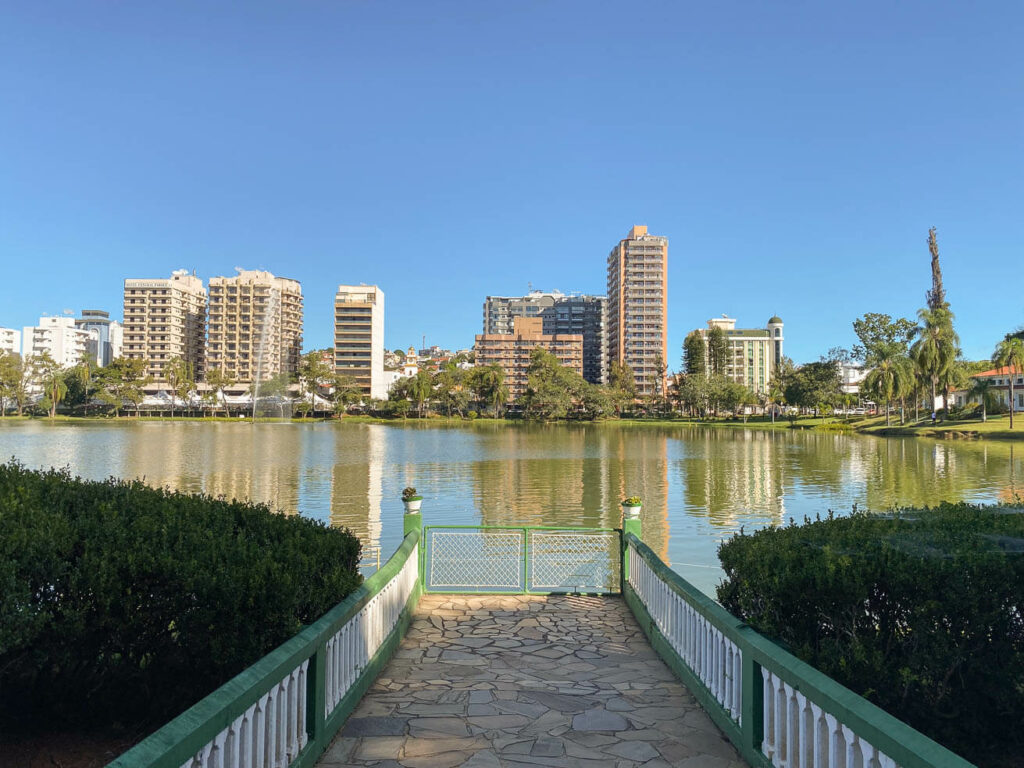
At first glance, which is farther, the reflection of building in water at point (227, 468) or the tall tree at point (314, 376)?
the tall tree at point (314, 376)

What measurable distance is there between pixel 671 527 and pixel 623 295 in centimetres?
14361

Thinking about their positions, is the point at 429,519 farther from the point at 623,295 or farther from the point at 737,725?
the point at 623,295

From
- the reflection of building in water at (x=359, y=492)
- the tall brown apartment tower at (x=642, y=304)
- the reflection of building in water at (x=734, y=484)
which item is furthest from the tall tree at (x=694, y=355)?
the reflection of building in water at (x=359, y=492)

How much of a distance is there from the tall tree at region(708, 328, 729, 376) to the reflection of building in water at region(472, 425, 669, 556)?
8586 centimetres

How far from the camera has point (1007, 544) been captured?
188 inches

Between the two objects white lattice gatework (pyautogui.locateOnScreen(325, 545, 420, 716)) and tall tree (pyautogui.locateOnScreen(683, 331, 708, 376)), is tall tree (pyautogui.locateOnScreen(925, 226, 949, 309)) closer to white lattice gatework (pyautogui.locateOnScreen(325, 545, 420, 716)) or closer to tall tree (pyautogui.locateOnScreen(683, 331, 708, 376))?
tall tree (pyautogui.locateOnScreen(683, 331, 708, 376))

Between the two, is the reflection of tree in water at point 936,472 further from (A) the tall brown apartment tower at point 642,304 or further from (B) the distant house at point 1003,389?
(A) the tall brown apartment tower at point 642,304

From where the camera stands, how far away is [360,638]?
5.38 m

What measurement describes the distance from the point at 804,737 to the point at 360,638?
10.5 feet

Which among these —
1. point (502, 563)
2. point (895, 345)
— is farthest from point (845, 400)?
point (502, 563)

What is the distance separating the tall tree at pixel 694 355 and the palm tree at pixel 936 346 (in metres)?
51.8

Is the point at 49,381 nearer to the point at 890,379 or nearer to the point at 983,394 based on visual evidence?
the point at 890,379

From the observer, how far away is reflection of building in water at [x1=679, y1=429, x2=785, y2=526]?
23078 millimetres

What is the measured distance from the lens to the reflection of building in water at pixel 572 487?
21.2 meters
